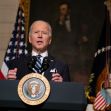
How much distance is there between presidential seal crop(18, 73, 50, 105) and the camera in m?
1.77

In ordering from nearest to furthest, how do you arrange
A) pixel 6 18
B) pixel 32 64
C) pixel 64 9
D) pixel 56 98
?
pixel 56 98 → pixel 32 64 → pixel 6 18 → pixel 64 9

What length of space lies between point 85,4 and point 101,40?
45.1 inches

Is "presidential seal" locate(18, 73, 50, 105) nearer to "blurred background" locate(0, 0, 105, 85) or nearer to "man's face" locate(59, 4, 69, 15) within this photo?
"blurred background" locate(0, 0, 105, 85)

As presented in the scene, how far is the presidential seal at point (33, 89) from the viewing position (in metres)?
1.77

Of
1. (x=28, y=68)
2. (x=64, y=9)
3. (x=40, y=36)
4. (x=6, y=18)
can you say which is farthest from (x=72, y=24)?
(x=28, y=68)

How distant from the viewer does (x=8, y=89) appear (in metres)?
1.79

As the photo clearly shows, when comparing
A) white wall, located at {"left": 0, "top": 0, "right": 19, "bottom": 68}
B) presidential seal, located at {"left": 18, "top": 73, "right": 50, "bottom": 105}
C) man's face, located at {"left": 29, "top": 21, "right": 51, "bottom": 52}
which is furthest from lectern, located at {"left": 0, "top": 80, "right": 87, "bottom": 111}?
white wall, located at {"left": 0, "top": 0, "right": 19, "bottom": 68}

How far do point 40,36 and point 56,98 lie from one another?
60 centimetres

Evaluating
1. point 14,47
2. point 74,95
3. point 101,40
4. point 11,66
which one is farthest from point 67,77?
point 101,40

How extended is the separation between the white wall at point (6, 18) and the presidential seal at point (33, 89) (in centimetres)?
580

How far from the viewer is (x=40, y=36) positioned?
7.50 feet

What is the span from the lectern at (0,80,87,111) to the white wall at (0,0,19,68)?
5.81 m

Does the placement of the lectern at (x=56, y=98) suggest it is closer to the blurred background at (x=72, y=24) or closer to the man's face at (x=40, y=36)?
the man's face at (x=40, y=36)

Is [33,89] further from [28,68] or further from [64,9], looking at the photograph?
[64,9]
